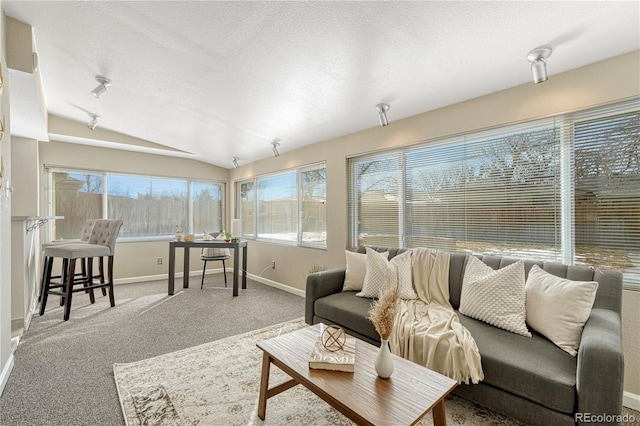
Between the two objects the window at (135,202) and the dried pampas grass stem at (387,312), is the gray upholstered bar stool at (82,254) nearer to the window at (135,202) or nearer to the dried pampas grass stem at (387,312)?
the window at (135,202)

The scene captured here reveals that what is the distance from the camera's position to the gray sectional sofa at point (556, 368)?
1293mm

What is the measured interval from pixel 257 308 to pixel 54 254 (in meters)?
2.34

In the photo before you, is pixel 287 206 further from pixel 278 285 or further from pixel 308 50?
pixel 308 50

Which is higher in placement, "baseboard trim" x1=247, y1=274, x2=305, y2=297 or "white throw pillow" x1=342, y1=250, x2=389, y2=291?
"white throw pillow" x1=342, y1=250, x2=389, y2=291

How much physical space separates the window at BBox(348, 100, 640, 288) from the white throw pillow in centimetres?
57

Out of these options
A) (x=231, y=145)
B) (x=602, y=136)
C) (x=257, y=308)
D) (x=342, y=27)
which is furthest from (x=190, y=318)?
(x=602, y=136)

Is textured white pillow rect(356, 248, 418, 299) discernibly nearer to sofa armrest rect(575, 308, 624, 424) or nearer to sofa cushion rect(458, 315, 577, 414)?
sofa cushion rect(458, 315, 577, 414)

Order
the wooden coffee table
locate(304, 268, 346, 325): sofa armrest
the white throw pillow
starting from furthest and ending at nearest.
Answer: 1. the white throw pillow
2. locate(304, 268, 346, 325): sofa armrest
3. the wooden coffee table

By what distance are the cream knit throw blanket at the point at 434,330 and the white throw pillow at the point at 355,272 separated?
508mm

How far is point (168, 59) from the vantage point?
7.73 ft

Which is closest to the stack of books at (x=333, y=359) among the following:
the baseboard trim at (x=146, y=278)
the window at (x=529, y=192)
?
the window at (x=529, y=192)

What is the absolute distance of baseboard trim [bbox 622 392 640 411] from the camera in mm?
1819

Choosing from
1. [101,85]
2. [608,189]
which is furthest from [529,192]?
[101,85]

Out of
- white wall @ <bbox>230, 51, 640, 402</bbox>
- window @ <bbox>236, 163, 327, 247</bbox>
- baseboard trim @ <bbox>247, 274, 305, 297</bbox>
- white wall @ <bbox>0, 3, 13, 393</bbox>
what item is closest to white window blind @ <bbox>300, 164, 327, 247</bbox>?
window @ <bbox>236, 163, 327, 247</bbox>
